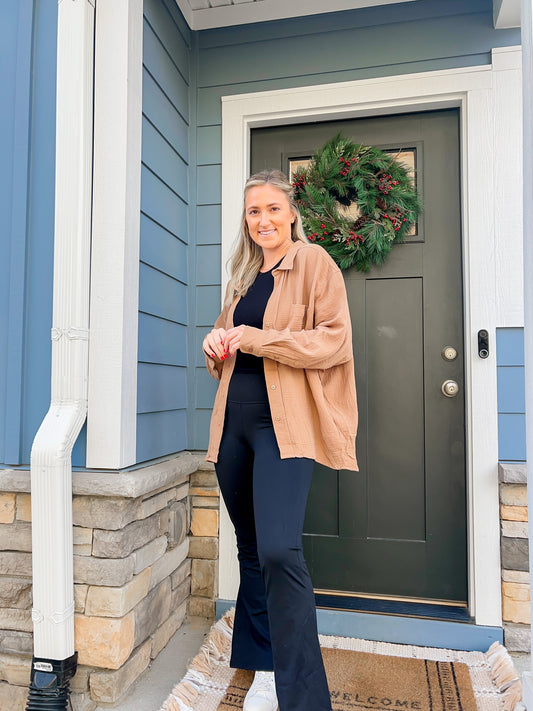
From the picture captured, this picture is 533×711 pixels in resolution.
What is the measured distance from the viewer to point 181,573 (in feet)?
7.09

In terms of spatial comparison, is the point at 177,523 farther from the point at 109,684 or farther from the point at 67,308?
the point at 67,308

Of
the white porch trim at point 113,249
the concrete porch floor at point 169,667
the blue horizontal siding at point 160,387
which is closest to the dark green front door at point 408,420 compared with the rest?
the concrete porch floor at point 169,667

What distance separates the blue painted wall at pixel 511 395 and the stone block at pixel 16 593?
6.01 feet

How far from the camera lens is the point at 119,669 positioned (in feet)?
5.45

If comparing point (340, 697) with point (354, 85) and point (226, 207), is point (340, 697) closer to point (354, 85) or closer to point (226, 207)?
point (226, 207)

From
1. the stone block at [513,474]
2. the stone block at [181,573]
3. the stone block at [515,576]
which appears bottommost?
the stone block at [181,573]

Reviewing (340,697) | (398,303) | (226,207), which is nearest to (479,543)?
(340,697)

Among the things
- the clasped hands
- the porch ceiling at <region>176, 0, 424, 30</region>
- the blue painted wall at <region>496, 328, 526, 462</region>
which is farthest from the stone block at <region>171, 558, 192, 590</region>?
the porch ceiling at <region>176, 0, 424, 30</region>

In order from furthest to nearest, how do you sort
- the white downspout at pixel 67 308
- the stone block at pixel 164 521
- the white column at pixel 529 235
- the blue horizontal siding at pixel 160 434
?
1. the stone block at pixel 164 521
2. the blue horizontal siding at pixel 160 434
3. the white downspout at pixel 67 308
4. the white column at pixel 529 235

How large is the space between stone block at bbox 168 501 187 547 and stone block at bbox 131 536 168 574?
0.18 feet

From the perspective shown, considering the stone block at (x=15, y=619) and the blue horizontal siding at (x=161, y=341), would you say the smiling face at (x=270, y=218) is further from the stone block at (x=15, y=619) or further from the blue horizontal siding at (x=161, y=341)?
the stone block at (x=15, y=619)

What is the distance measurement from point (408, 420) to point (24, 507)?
5.13ft

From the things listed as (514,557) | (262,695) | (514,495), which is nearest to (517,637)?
(514,557)

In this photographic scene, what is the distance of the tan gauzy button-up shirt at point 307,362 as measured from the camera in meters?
1.51
